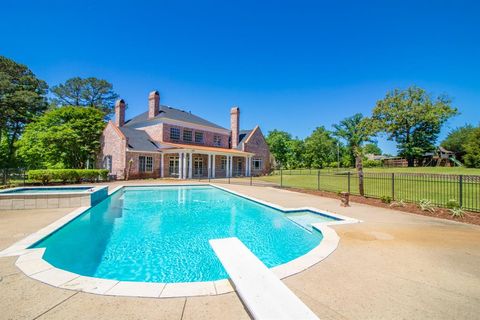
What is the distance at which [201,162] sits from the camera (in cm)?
2902

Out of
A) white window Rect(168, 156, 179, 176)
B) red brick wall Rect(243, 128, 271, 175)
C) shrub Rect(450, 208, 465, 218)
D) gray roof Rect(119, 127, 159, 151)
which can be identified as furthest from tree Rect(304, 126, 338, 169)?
shrub Rect(450, 208, 465, 218)

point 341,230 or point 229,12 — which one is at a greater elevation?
point 229,12

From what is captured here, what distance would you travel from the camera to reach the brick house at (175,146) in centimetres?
2386

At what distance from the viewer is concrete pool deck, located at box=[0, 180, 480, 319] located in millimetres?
2521

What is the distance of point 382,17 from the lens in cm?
1355

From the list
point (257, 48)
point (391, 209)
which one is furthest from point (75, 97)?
point (391, 209)

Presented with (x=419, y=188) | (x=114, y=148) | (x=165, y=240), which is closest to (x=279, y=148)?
(x=114, y=148)

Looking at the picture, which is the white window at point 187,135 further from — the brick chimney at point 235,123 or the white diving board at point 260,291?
the white diving board at point 260,291

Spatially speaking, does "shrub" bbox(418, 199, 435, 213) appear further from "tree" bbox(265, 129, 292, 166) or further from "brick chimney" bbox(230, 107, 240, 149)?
"tree" bbox(265, 129, 292, 166)

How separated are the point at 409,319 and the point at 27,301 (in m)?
4.44

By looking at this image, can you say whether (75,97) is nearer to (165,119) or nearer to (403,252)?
(165,119)

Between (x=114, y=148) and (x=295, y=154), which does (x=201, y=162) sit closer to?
(x=114, y=148)

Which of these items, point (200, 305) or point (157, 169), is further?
point (157, 169)

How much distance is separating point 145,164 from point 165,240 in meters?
19.6
